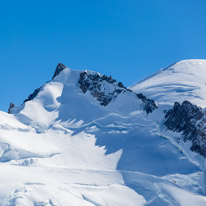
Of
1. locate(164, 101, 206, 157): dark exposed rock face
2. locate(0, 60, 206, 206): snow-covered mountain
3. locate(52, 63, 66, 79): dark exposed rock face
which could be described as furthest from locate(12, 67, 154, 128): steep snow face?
locate(52, 63, 66, 79): dark exposed rock face

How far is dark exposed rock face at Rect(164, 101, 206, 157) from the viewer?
55969mm

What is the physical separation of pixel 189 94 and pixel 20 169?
4094 cm

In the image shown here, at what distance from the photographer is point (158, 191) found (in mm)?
47781

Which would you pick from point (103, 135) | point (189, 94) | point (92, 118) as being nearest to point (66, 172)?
point (103, 135)

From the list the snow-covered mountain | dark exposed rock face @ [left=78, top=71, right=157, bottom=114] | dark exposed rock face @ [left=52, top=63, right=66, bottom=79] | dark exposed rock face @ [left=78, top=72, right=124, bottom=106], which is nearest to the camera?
the snow-covered mountain

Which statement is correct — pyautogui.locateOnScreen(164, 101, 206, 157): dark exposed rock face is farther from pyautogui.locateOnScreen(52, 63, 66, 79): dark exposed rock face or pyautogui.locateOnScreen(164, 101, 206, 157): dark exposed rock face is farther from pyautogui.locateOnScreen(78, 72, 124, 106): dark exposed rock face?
pyautogui.locateOnScreen(52, 63, 66, 79): dark exposed rock face

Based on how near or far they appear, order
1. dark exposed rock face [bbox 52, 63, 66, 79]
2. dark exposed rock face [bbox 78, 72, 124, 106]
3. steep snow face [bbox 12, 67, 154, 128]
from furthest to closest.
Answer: dark exposed rock face [bbox 52, 63, 66, 79] → dark exposed rock face [bbox 78, 72, 124, 106] → steep snow face [bbox 12, 67, 154, 128]

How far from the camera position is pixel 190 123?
5953 centimetres

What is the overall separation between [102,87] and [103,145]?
712 inches

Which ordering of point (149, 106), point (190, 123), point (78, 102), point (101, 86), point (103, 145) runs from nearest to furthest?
point (190, 123) → point (103, 145) → point (149, 106) → point (78, 102) → point (101, 86)

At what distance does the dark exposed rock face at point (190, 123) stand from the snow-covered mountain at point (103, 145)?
0.16 meters

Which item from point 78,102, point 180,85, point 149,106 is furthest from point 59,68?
point 180,85

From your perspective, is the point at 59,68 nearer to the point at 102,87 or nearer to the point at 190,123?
the point at 102,87

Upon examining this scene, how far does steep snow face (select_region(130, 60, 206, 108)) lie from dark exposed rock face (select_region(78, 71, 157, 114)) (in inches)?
298
